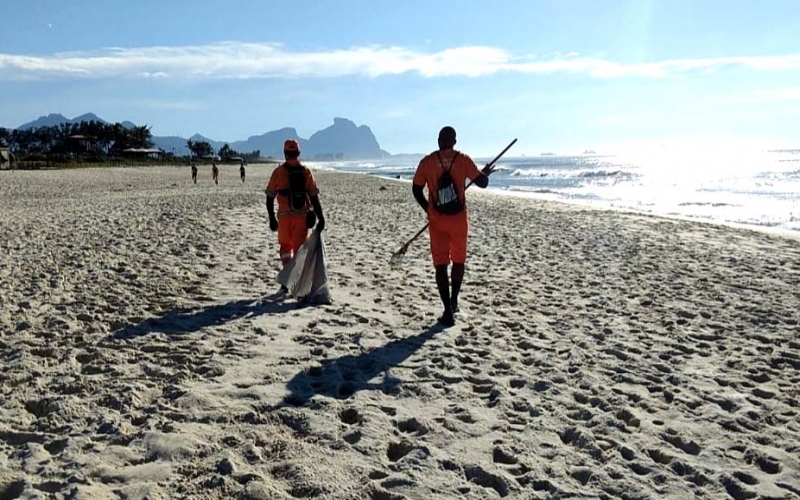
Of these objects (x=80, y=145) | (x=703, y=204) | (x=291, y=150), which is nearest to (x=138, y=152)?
(x=80, y=145)

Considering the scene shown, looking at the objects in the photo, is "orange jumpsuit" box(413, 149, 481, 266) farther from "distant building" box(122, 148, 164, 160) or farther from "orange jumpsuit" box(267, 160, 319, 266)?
"distant building" box(122, 148, 164, 160)

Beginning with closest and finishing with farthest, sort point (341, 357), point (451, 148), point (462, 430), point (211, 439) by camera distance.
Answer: point (211, 439) < point (462, 430) < point (341, 357) < point (451, 148)

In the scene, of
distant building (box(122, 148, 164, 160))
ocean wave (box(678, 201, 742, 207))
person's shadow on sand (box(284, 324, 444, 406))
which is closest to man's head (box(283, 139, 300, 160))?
person's shadow on sand (box(284, 324, 444, 406))

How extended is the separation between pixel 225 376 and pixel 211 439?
0.99m

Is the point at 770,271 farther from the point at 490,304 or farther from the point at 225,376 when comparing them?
the point at 225,376

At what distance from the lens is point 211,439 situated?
11.1ft

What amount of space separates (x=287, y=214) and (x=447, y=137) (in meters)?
2.07

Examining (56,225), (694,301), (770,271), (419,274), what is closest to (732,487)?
(694,301)

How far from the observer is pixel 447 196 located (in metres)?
5.54

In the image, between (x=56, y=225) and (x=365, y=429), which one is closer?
(x=365, y=429)

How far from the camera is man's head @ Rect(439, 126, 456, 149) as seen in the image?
5492 millimetres

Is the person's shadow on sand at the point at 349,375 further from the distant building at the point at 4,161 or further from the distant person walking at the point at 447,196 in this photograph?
the distant building at the point at 4,161

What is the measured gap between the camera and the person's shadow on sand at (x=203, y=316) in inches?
213

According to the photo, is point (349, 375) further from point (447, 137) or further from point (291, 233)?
point (291, 233)
